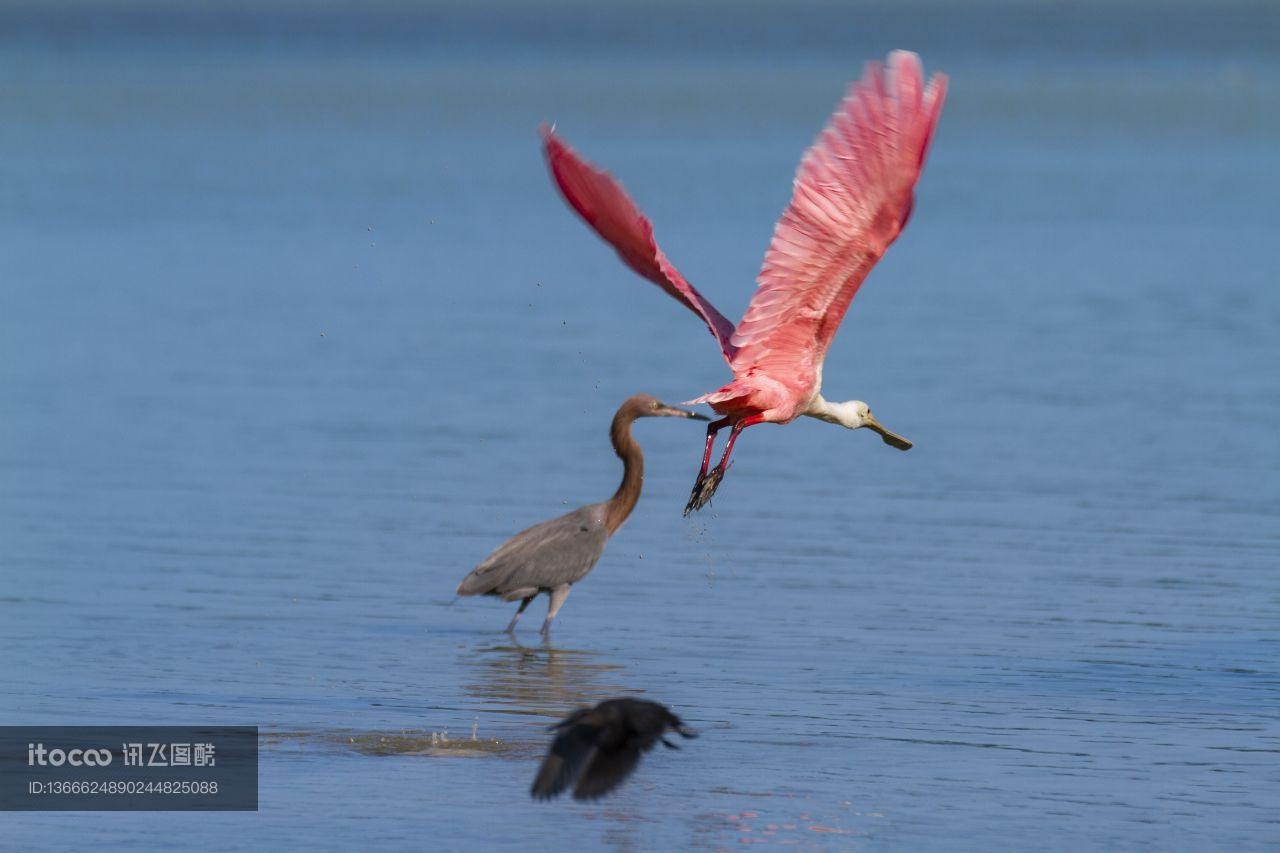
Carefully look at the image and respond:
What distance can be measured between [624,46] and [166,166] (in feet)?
300

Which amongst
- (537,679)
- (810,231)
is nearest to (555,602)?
(537,679)

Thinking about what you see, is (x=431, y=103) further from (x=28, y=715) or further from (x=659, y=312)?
(x=28, y=715)

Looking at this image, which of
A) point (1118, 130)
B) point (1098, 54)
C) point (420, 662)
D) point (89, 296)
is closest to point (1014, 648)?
point (420, 662)

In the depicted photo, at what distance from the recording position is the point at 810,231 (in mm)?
9914

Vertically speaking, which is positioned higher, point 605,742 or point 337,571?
point 605,742

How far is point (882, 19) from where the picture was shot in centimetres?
16112

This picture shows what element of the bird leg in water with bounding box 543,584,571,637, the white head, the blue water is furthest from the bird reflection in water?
the white head

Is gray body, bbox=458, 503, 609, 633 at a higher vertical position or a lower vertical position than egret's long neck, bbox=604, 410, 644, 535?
lower

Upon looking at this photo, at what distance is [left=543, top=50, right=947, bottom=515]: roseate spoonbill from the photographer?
31.6ft

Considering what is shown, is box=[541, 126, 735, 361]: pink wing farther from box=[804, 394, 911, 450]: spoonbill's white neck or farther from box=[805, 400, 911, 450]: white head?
box=[805, 400, 911, 450]: white head

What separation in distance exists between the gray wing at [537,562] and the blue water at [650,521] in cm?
29

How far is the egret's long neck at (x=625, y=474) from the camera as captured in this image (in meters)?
13.8

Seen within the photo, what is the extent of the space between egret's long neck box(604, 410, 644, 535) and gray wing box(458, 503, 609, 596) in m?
0.39

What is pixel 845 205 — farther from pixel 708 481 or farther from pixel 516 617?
pixel 516 617
